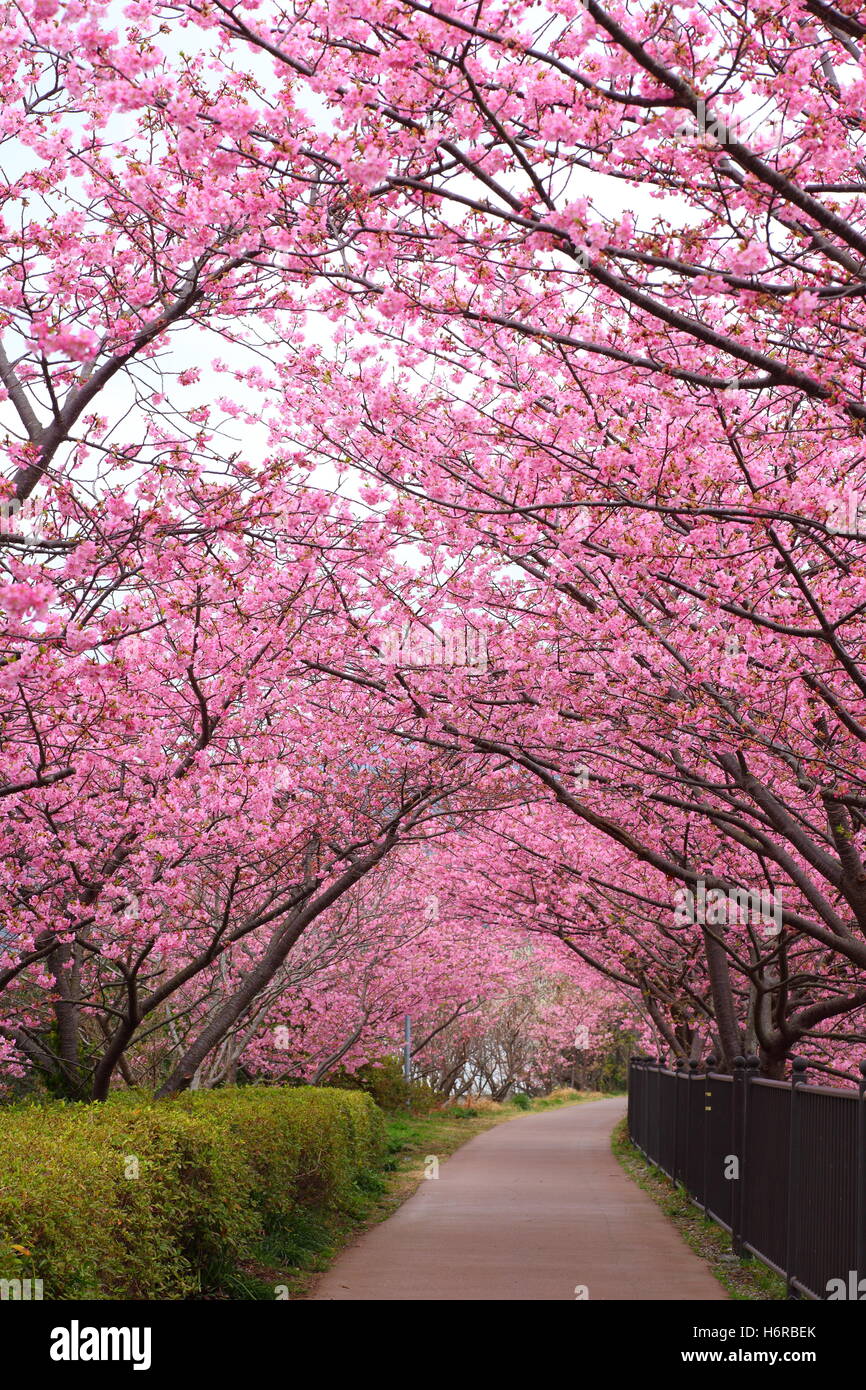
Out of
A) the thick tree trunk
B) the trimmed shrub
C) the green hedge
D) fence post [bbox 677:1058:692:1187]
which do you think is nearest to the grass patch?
fence post [bbox 677:1058:692:1187]

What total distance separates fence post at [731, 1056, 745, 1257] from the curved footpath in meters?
0.44

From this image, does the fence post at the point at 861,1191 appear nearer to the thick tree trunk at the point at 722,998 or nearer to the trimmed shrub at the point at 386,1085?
the thick tree trunk at the point at 722,998

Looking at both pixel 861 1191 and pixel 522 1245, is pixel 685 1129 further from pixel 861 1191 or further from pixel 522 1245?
pixel 861 1191

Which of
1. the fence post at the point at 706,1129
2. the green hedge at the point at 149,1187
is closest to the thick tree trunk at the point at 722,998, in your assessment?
the fence post at the point at 706,1129

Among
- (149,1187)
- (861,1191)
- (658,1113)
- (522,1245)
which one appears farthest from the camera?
(658,1113)

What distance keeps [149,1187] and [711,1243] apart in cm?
676

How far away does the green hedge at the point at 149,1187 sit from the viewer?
16.6 ft

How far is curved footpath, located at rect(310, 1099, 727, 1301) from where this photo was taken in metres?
9.09

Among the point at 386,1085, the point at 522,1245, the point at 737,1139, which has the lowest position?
the point at 522,1245

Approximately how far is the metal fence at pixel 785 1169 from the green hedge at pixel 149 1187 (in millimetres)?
3476

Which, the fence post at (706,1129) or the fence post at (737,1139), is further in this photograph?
the fence post at (706,1129)

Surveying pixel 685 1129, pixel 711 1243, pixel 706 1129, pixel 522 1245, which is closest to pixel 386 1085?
pixel 685 1129

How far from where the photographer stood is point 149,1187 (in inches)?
261
